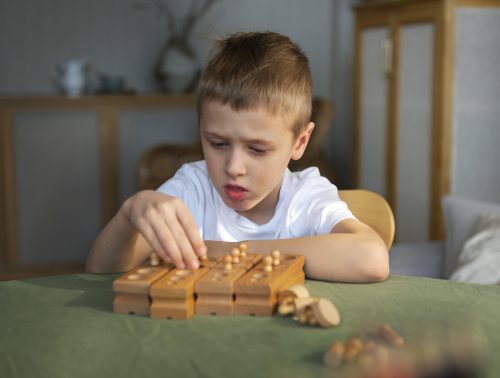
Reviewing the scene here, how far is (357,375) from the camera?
0.90m

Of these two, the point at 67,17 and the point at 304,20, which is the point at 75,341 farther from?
the point at 304,20

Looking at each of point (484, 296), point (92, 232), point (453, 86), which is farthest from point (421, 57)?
point (484, 296)

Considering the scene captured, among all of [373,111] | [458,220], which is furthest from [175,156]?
[458,220]

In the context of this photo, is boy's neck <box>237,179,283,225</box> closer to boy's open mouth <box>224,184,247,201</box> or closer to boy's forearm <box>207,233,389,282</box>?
boy's open mouth <box>224,184,247,201</box>

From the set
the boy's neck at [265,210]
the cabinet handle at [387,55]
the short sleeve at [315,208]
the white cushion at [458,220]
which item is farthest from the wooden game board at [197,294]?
the cabinet handle at [387,55]

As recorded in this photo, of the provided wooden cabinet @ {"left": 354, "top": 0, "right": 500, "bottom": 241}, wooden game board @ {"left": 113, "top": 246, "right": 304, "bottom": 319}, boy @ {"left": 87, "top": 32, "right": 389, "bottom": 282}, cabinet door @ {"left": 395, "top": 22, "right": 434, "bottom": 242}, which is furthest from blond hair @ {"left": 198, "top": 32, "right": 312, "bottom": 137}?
cabinet door @ {"left": 395, "top": 22, "right": 434, "bottom": 242}

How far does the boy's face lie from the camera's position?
1.53 m

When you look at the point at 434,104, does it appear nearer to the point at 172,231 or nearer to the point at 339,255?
the point at 339,255

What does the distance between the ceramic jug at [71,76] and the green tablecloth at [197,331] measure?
3424mm

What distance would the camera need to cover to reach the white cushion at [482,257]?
260 cm

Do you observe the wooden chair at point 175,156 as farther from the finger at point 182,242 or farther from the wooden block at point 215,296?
the wooden block at point 215,296

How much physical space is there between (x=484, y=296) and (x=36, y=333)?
63cm

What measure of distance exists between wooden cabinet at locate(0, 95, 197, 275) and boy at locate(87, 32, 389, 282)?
9.24 ft

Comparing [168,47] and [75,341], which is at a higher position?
[168,47]
